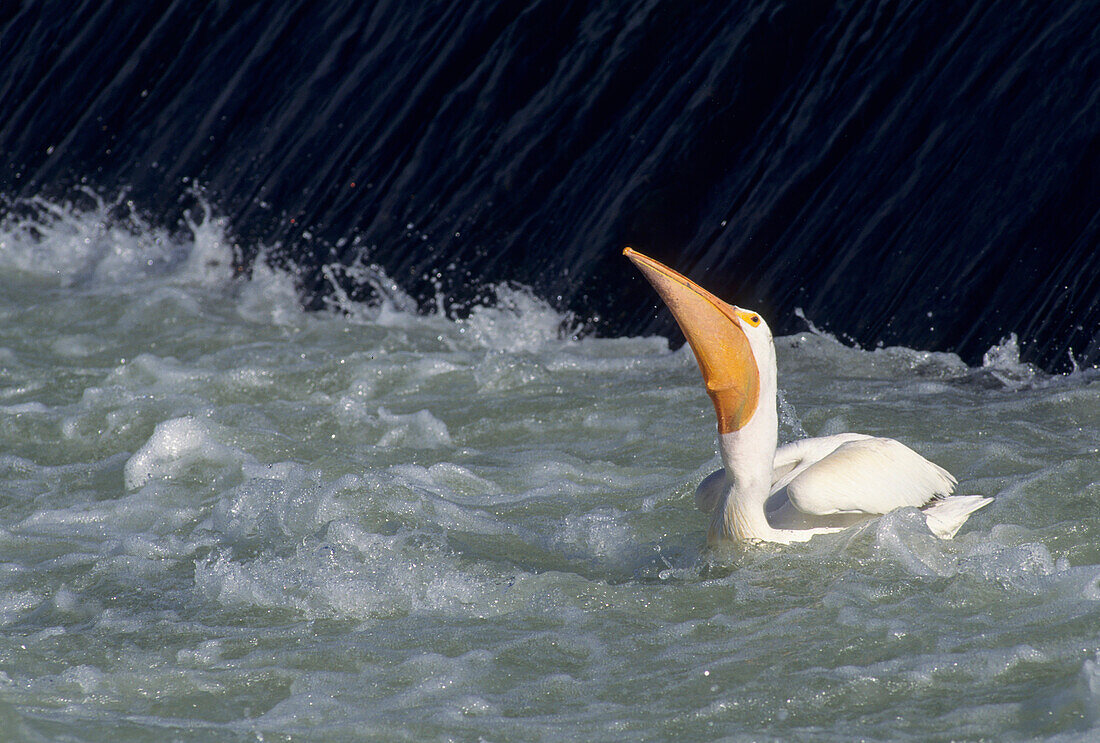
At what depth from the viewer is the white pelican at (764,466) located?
4.02 m

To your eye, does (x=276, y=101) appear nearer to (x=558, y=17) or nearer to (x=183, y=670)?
(x=558, y=17)

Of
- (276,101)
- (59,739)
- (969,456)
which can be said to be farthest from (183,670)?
(276,101)

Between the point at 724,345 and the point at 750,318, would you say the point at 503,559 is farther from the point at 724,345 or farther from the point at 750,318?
the point at 750,318

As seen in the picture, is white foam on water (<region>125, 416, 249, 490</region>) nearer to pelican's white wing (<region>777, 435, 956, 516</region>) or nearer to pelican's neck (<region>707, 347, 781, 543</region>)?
pelican's neck (<region>707, 347, 781, 543</region>)

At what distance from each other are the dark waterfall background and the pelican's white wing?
2563mm

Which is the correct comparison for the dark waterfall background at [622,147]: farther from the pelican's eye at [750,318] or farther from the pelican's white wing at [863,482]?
the pelican's eye at [750,318]

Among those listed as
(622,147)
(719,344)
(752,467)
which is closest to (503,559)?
(752,467)

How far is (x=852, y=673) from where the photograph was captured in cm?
322

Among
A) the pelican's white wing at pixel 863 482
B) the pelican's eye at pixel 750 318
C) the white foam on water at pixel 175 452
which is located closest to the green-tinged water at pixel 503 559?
the white foam on water at pixel 175 452

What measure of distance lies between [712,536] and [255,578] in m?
1.55

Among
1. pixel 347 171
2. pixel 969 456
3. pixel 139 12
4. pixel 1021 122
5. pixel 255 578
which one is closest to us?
pixel 255 578

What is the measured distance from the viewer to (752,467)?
4180 millimetres

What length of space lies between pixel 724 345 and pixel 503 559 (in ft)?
3.58

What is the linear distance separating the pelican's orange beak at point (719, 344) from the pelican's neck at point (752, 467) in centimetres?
3
